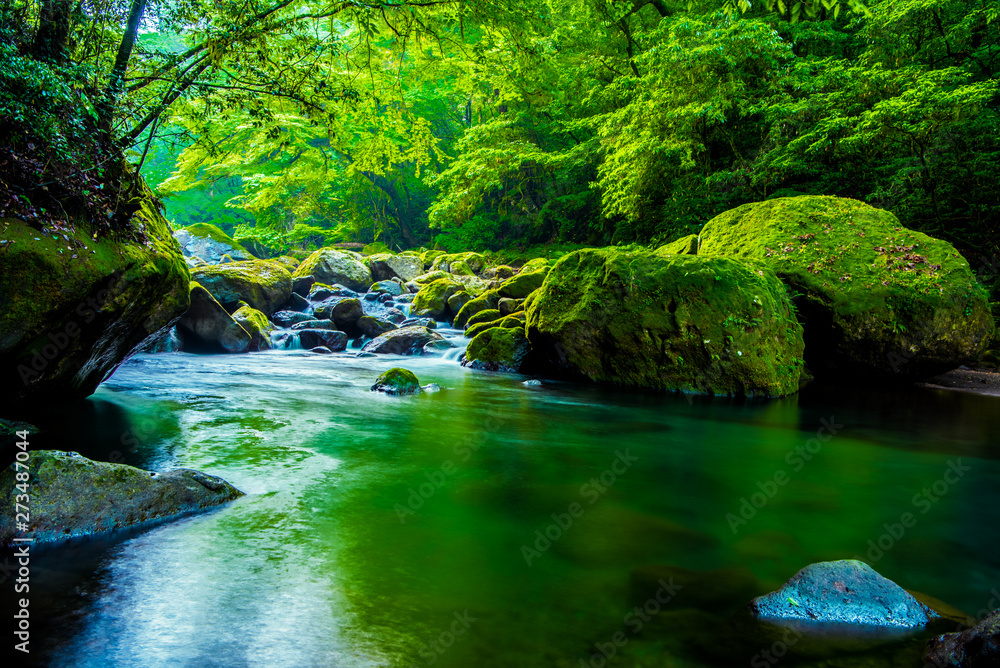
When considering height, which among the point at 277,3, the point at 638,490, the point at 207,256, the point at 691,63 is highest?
the point at 691,63

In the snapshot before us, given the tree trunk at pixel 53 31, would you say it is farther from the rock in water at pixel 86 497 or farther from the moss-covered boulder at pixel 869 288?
the moss-covered boulder at pixel 869 288

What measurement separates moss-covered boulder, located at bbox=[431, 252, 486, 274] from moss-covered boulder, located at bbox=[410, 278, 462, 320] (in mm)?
5343

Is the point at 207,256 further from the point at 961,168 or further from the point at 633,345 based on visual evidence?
the point at 961,168

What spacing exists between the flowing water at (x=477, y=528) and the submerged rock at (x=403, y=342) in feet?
19.7

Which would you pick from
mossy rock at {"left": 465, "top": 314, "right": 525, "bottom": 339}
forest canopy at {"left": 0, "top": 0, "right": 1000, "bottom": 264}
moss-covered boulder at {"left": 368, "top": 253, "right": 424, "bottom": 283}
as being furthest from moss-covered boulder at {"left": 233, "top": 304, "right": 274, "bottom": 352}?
moss-covered boulder at {"left": 368, "top": 253, "right": 424, "bottom": 283}

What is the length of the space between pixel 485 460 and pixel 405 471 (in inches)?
34.6

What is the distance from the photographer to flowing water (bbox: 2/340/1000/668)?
2.62 m

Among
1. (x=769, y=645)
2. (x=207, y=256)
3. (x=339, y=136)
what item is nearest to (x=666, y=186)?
(x=339, y=136)

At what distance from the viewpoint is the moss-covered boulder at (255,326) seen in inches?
537

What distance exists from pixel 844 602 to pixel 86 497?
4.39 m

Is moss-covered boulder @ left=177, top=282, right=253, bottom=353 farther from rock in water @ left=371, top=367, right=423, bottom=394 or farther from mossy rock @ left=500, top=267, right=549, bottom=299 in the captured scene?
mossy rock @ left=500, top=267, right=549, bottom=299

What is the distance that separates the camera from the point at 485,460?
5.65m

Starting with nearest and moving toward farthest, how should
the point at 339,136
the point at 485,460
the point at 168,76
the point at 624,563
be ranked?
the point at 624,563, the point at 485,460, the point at 168,76, the point at 339,136

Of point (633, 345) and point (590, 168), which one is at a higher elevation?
point (590, 168)
